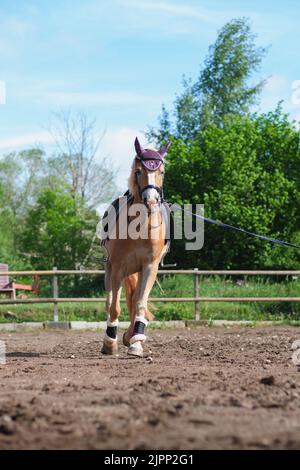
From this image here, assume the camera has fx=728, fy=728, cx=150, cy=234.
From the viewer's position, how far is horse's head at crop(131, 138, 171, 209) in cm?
893

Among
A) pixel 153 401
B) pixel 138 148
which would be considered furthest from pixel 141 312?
pixel 153 401

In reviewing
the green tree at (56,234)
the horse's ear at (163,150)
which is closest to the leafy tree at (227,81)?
the green tree at (56,234)

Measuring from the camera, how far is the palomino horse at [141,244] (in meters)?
9.06

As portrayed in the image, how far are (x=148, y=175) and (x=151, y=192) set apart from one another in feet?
0.77

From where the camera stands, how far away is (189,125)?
3894 centimetres

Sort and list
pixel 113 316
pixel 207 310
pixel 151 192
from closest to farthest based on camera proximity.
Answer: pixel 151 192 → pixel 113 316 → pixel 207 310

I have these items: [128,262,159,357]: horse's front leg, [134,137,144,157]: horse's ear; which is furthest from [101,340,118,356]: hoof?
[134,137,144,157]: horse's ear

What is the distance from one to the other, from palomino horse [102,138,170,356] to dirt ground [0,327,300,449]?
0.58 meters

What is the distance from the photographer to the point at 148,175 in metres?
8.99

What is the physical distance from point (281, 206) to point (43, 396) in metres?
22.8

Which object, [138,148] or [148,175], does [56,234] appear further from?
[148,175]

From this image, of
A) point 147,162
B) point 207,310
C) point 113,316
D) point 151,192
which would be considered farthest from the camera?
point 207,310

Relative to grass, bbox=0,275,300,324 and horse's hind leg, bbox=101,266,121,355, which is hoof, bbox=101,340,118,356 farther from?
grass, bbox=0,275,300,324

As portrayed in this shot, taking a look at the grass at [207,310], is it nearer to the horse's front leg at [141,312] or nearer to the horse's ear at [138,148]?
the horse's front leg at [141,312]
